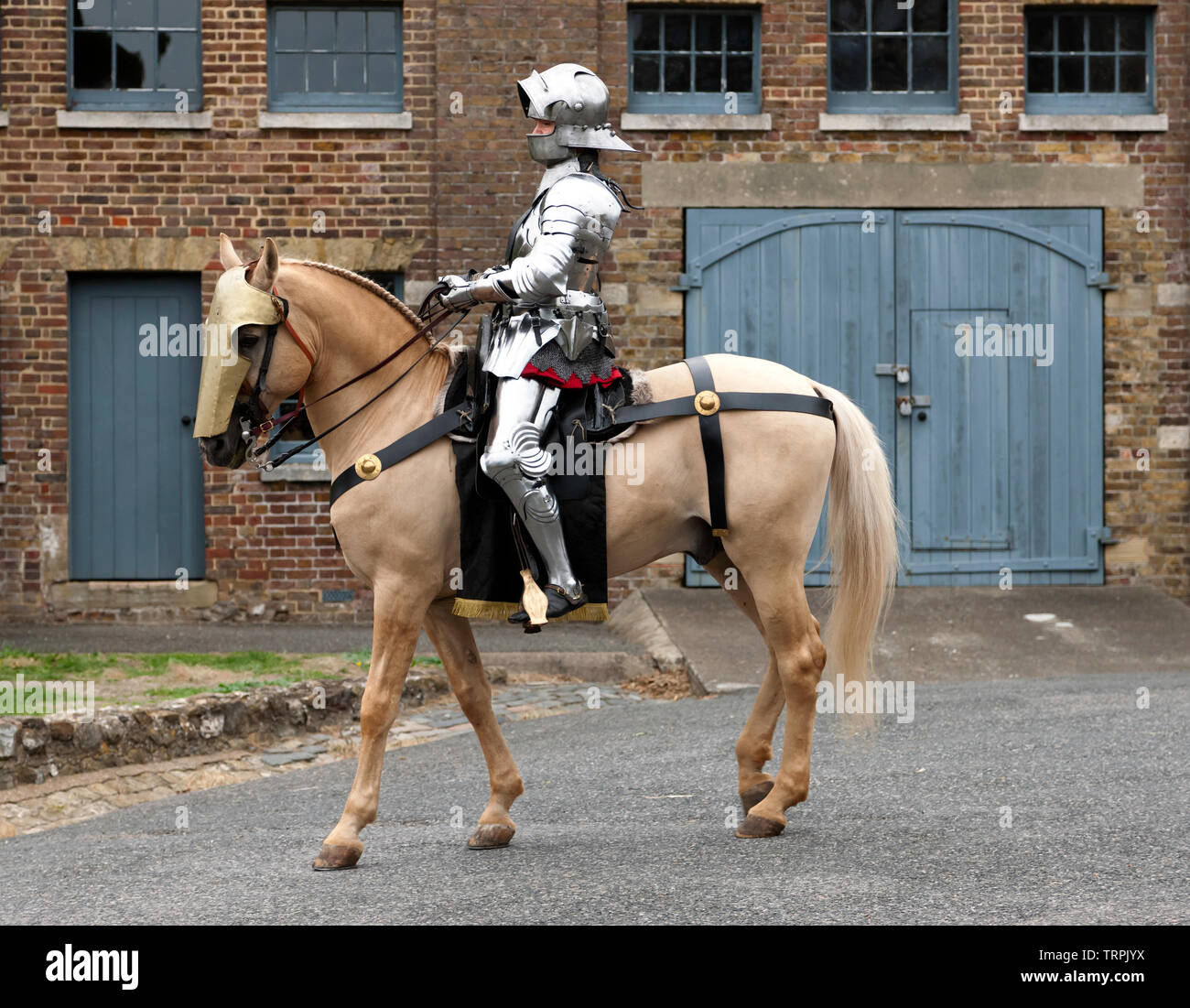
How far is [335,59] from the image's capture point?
Result: 1247 cm

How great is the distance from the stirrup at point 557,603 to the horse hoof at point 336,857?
1.04 meters

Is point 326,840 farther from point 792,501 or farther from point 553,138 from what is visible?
point 553,138

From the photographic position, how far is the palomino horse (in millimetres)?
5410

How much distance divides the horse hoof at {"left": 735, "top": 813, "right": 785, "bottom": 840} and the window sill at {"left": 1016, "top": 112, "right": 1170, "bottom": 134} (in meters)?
8.82

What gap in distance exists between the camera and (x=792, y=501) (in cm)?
567

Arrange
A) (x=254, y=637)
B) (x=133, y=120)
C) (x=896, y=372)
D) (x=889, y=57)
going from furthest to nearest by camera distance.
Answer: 1. (x=889, y=57)
2. (x=896, y=372)
3. (x=133, y=120)
4. (x=254, y=637)

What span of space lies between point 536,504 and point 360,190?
769 centimetres

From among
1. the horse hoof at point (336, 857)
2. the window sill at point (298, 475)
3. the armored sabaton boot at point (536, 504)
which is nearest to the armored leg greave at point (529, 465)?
the armored sabaton boot at point (536, 504)

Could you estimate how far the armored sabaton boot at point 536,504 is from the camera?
5.36 metres

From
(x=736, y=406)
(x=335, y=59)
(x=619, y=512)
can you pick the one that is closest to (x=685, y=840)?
(x=619, y=512)

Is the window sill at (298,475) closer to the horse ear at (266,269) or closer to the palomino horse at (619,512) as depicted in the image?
the palomino horse at (619,512)

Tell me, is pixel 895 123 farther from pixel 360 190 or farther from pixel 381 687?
pixel 381 687

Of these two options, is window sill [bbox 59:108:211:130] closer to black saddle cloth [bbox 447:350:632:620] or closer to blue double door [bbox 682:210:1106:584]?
blue double door [bbox 682:210:1106:584]

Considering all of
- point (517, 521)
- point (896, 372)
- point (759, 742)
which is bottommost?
point (759, 742)
